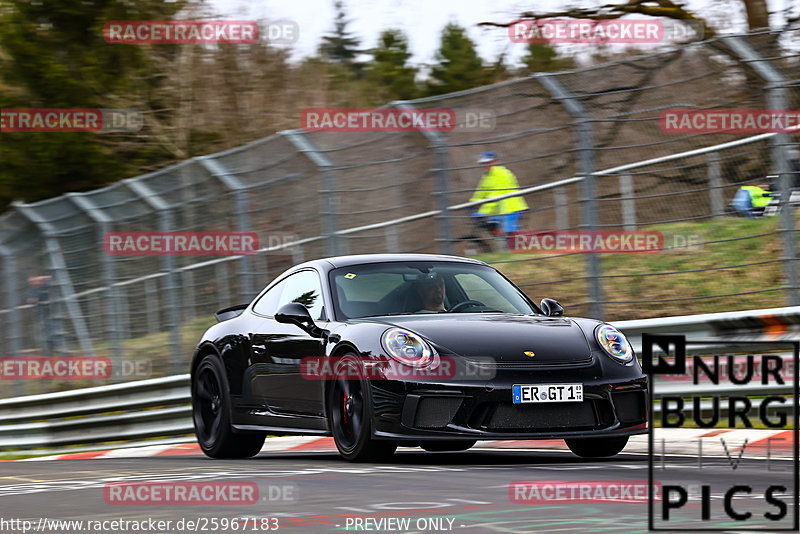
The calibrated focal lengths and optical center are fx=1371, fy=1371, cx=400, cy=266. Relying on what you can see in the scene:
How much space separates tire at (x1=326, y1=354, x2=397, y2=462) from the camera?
7691mm

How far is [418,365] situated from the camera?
24.9 ft

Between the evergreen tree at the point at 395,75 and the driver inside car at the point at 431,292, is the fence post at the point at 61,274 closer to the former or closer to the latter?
the driver inside car at the point at 431,292

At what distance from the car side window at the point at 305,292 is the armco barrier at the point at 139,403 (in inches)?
91.2

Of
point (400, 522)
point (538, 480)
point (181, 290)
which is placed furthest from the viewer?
point (181, 290)

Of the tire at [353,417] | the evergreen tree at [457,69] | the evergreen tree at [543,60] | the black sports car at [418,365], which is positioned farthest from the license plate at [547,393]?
the evergreen tree at [457,69]

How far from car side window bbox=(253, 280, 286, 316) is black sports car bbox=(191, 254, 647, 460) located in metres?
0.01

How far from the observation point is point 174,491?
6738mm

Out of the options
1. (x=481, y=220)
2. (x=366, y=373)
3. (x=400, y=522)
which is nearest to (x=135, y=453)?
(x=481, y=220)

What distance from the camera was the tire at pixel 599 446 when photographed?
8062mm

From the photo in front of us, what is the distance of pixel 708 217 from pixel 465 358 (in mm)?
3496

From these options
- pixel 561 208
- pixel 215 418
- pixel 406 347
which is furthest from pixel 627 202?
pixel 406 347

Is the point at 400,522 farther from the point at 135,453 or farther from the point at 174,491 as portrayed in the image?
the point at 135,453

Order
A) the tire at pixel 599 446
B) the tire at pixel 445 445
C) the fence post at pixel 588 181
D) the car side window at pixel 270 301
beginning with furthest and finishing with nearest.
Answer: the fence post at pixel 588 181 < the car side window at pixel 270 301 < the tire at pixel 599 446 < the tire at pixel 445 445

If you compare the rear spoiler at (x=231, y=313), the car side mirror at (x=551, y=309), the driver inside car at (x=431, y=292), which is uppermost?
the driver inside car at (x=431, y=292)
